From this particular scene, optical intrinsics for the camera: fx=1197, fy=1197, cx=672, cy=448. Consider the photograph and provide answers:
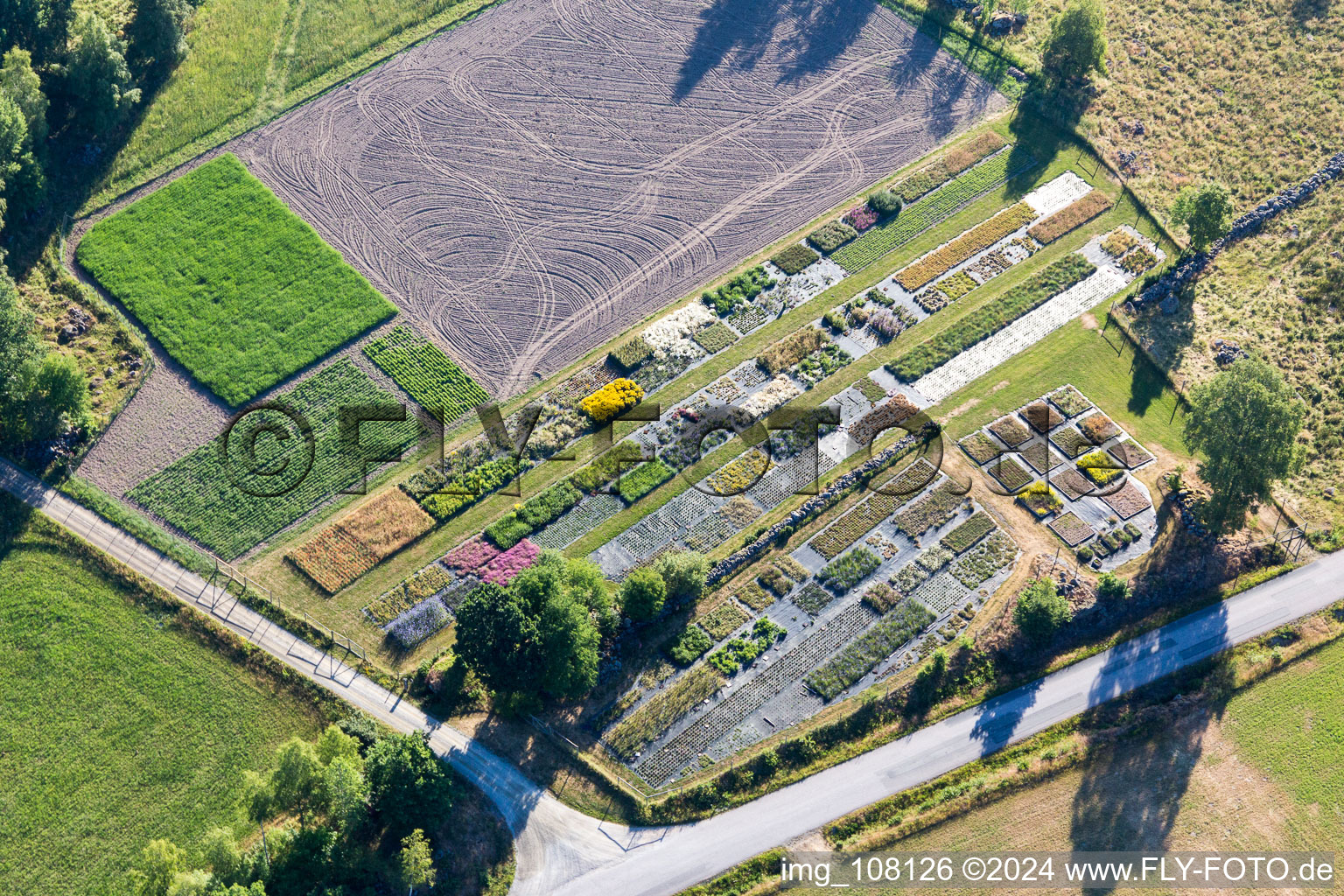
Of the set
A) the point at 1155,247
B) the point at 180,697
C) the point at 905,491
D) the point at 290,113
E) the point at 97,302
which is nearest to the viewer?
the point at 180,697

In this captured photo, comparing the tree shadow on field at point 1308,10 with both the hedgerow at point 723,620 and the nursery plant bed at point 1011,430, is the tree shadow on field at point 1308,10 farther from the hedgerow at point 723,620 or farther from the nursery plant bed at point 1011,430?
the hedgerow at point 723,620

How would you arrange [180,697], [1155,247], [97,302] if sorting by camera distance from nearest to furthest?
[180,697] < [97,302] < [1155,247]

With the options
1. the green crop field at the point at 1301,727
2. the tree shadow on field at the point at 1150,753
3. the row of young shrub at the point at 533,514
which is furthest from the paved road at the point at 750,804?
the row of young shrub at the point at 533,514

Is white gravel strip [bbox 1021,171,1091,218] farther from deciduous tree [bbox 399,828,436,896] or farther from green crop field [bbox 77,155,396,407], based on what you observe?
deciduous tree [bbox 399,828,436,896]

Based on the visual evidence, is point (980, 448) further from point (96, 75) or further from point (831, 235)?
point (96, 75)

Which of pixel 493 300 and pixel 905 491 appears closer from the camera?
pixel 905 491

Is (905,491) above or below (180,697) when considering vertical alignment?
above

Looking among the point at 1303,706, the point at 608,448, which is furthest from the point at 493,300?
the point at 1303,706

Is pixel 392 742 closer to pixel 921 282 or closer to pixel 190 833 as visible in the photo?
pixel 190 833
